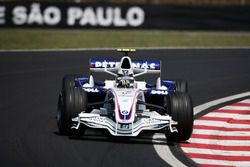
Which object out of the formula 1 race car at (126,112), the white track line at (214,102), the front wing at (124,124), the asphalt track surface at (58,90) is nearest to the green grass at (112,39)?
the asphalt track surface at (58,90)

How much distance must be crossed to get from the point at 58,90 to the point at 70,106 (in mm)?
6166

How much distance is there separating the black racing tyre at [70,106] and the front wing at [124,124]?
14cm

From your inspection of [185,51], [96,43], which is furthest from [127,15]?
[185,51]

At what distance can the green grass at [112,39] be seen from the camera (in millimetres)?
31797

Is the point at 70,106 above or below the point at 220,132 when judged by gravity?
above

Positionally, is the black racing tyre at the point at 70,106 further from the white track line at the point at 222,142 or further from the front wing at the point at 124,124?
the white track line at the point at 222,142

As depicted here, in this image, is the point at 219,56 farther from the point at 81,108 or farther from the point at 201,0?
the point at 81,108

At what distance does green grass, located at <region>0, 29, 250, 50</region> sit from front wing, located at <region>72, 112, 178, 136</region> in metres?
→ 16.6

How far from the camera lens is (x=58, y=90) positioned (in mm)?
20266

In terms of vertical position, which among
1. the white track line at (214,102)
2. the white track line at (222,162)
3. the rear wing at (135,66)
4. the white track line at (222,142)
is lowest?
the white track line at (222,162)

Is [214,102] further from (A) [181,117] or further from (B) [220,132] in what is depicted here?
(A) [181,117]

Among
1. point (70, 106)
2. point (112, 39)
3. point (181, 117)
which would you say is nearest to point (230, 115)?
point (181, 117)

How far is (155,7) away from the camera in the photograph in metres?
35.0

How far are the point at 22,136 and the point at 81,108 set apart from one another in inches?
47.8
